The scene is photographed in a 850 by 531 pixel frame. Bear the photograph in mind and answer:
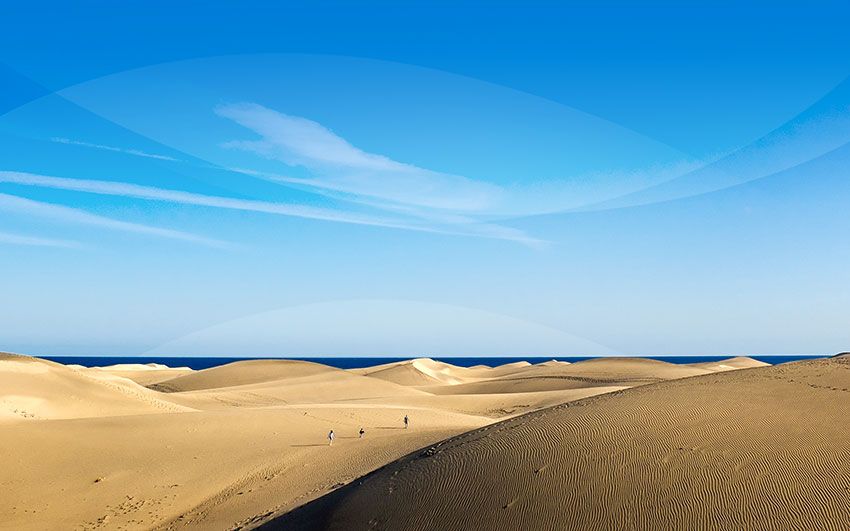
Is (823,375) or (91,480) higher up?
(823,375)

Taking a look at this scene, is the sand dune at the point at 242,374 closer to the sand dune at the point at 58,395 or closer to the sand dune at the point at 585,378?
the sand dune at the point at 585,378

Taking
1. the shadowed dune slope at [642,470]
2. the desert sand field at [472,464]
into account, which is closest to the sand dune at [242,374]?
the desert sand field at [472,464]

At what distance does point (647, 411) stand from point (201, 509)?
10527 mm

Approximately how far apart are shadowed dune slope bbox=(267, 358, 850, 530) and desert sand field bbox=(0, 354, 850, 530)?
0.10 feet

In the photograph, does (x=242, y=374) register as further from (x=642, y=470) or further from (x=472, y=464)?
(x=642, y=470)

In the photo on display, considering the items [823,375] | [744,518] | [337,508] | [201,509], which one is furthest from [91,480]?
[823,375]

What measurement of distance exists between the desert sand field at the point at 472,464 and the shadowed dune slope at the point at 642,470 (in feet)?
0.10

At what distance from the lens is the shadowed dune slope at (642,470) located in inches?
362

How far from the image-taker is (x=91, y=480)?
62.3ft

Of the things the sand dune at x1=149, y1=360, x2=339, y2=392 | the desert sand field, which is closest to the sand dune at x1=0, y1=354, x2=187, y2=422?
the desert sand field

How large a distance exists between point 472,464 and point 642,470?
315 centimetres

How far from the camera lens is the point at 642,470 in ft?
34.3

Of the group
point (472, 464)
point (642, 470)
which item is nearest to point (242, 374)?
point (472, 464)

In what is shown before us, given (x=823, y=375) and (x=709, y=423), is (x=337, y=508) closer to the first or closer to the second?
(x=709, y=423)
